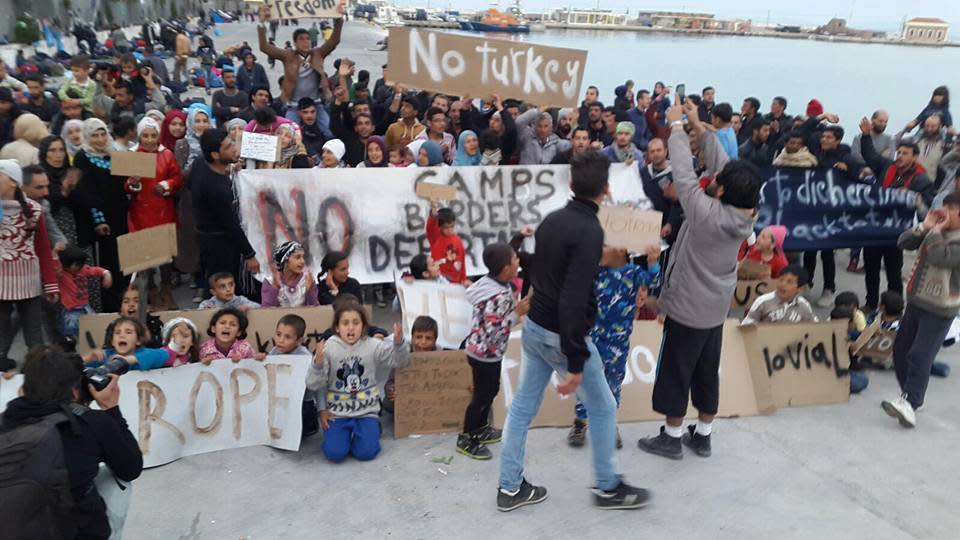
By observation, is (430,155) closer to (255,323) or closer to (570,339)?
(255,323)

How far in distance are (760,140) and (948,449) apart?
15.3 ft

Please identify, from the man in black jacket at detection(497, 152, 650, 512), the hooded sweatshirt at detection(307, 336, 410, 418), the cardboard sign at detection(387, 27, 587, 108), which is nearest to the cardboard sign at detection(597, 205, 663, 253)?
the man in black jacket at detection(497, 152, 650, 512)

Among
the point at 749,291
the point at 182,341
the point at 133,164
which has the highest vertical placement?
the point at 133,164

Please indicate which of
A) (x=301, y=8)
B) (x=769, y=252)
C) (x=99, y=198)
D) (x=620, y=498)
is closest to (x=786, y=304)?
(x=769, y=252)

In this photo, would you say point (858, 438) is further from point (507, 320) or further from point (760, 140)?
point (760, 140)

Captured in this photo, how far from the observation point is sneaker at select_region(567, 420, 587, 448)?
4.14m

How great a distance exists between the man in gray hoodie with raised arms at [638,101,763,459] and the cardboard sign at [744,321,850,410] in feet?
3.02

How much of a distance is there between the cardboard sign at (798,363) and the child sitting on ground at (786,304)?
0.32ft

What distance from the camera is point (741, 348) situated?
15.6 ft

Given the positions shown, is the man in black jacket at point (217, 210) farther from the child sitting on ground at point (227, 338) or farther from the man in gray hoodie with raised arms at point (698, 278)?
the man in gray hoodie with raised arms at point (698, 278)

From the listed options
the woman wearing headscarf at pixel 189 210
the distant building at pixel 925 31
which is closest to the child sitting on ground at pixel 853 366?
the woman wearing headscarf at pixel 189 210

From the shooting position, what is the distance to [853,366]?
524 centimetres

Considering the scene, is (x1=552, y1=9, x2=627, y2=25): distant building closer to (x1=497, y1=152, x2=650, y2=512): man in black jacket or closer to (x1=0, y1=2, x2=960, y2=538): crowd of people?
(x1=0, y1=2, x2=960, y2=538): crowd of people

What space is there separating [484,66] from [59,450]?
462 cm
